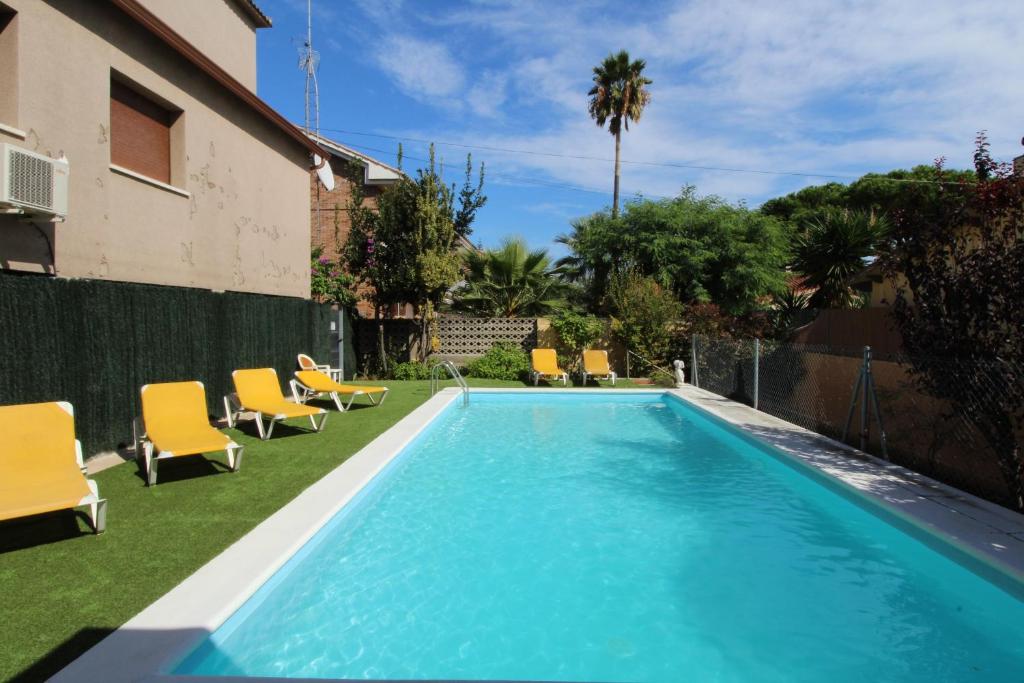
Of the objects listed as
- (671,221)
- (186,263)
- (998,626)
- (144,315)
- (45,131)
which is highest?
(671,221)

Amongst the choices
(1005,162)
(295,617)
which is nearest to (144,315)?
(295,617)

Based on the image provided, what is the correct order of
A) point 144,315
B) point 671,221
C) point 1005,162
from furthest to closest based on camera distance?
1. point 671,221
2. point 144,315
3. point 1005,162

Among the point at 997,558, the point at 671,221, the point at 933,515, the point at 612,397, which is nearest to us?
the point at 997,558

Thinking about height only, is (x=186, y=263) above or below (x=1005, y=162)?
below

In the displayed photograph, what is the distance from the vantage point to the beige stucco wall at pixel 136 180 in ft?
19.6

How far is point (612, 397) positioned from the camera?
42.9 ft

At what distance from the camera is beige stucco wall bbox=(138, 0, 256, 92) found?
32.5 feet

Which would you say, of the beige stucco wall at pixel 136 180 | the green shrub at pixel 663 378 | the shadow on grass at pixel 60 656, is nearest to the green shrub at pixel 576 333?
the green shrub at pixel 663 378

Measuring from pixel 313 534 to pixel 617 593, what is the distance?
2.25 meters

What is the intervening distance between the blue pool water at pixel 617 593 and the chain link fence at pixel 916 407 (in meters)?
1.19

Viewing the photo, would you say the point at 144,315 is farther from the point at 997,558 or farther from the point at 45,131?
the point at 997,558

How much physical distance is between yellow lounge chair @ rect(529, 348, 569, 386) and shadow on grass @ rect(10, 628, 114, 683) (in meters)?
12.0

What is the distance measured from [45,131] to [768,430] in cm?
973

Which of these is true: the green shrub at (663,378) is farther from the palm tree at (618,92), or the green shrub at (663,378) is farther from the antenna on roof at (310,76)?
the antenna on roof at (310,76)
